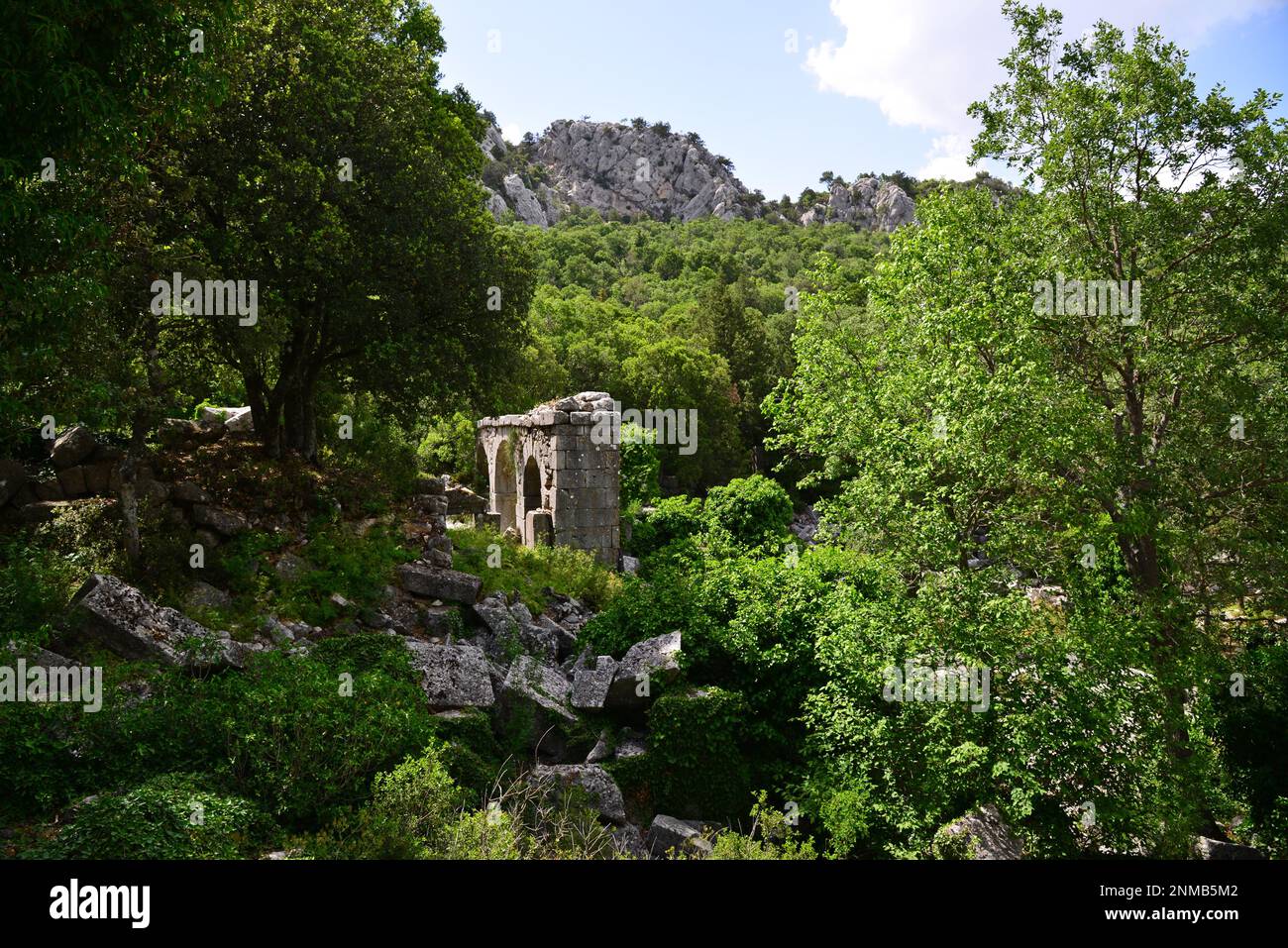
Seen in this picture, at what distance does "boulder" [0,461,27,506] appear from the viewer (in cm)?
1173

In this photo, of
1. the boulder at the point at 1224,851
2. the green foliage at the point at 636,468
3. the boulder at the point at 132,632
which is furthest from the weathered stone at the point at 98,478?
the green foliage at the point at 636,468

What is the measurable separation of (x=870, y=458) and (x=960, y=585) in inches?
108

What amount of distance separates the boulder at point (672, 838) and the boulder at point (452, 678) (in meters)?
2.38

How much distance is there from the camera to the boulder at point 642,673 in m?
11.0

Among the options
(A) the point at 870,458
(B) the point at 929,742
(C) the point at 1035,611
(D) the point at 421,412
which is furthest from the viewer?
(D) the point at 421,412

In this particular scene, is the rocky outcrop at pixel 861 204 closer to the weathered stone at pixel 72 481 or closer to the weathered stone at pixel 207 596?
the weathered stone at pixel 72 481

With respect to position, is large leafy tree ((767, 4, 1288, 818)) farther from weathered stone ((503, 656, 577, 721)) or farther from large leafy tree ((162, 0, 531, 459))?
large leafy tree ((162, 0, 531, 459))

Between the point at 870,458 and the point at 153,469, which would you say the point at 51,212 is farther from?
the point at 870,458

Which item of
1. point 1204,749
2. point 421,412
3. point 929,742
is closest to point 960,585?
point 929,742

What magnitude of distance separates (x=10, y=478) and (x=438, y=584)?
6.17m

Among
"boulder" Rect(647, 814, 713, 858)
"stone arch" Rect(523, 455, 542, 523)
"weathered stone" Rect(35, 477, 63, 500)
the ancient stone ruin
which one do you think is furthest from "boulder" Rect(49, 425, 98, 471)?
"stone arch" Rect(523, 455, 542, 523)

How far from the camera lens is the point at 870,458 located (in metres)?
11.9

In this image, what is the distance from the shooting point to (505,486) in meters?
24.9

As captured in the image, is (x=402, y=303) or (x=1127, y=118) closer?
(x=1127, y=118)
